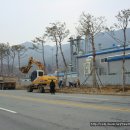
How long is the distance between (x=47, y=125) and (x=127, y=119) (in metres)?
2.90

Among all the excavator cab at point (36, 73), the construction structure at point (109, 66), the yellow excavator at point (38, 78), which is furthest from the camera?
the construction structure at point (109, 66)

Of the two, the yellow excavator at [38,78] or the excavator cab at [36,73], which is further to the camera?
the excavator cab at [36,73]

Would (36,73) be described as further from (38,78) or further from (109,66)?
(109,66)

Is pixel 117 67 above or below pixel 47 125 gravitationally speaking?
above

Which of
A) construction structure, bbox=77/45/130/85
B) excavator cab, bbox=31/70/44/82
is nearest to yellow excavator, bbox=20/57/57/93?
excavator cab, bbox=31/70/44/82

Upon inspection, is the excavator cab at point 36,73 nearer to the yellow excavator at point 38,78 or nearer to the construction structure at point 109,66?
the yellow excavator at point 38,78

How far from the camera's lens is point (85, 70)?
5966cm

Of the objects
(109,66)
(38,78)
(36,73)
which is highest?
(109,66)

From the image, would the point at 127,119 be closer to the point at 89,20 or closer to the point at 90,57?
the point at 89,20

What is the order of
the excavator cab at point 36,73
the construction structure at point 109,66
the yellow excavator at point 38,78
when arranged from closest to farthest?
the yellow excavator at point 38,78
the excavator cab at point 36,73
the construction structure at point 109,66

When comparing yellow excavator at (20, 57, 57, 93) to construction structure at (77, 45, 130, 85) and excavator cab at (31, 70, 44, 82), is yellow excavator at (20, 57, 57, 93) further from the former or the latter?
construction structure at (77, 45, 130, 85)

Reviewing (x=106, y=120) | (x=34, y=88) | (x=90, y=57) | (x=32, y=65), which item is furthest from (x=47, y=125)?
(x=90, y=57)

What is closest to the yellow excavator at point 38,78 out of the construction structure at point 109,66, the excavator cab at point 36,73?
the excavator cab at point 36,73

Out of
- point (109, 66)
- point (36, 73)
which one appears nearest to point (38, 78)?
point (36, 73)
